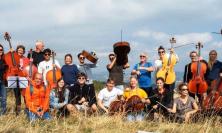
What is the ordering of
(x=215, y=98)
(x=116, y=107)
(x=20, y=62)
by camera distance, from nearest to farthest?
(x=215, y=98), (x=116, y=107), (x=20, y=62)

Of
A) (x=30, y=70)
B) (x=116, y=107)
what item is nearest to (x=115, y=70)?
(x=116, y=107)

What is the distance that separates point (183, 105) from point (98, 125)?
2.24 meters

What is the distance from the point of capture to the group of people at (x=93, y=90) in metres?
9.05

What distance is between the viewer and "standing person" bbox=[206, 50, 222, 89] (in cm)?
984

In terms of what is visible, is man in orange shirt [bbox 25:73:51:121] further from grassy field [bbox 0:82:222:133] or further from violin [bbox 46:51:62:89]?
violin [bbox 46:51:62:89]

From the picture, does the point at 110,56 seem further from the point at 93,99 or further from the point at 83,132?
the point at 83,132

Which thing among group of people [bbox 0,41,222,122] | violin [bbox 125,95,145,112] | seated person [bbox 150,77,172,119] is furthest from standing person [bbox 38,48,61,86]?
seated person [bbox 150,77,172,119]

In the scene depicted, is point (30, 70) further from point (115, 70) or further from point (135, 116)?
point (135, 116)

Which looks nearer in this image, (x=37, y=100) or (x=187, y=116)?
(x=187, y=116)

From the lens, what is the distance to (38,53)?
33.6ft

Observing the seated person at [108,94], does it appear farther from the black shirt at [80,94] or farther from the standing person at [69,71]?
the standing person at [69,71]

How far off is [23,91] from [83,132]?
2.46 metres

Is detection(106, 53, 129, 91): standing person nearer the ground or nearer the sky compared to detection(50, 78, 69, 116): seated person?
nearer the sky

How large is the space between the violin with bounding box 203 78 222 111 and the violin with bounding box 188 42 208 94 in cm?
44
